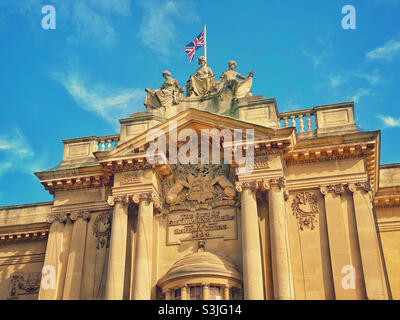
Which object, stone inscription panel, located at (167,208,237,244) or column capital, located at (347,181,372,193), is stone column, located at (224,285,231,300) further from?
column capital, located at (347,181,372,193)

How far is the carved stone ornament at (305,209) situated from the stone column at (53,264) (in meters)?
11.1

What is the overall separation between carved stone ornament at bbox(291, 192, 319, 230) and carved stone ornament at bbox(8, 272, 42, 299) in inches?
572

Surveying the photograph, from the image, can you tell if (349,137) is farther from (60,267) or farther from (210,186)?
(60,267)

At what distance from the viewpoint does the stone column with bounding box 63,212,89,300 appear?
25.7m

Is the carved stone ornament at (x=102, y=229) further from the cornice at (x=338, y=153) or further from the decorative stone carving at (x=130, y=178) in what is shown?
the cornice at (x=338, y=153)

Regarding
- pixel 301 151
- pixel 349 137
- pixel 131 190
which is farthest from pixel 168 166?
pixel 349 137

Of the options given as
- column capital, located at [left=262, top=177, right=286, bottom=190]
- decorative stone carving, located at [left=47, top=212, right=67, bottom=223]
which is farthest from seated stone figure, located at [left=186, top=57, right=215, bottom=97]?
decorative stone carving, located at [left=47, top=212, right=67, bottom=223]

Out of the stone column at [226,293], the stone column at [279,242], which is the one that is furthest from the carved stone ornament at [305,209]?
the stone column at [226,293]

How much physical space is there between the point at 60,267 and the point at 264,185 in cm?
1030

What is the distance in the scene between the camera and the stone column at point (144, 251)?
78.4 ft

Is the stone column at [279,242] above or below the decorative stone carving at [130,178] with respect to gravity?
below

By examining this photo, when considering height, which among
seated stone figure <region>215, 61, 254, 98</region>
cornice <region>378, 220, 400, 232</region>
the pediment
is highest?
seated stone figure <region>215, 61, 254, 98</region>

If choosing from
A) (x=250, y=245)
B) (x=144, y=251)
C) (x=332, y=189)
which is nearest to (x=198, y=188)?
(x=144, y=251)
